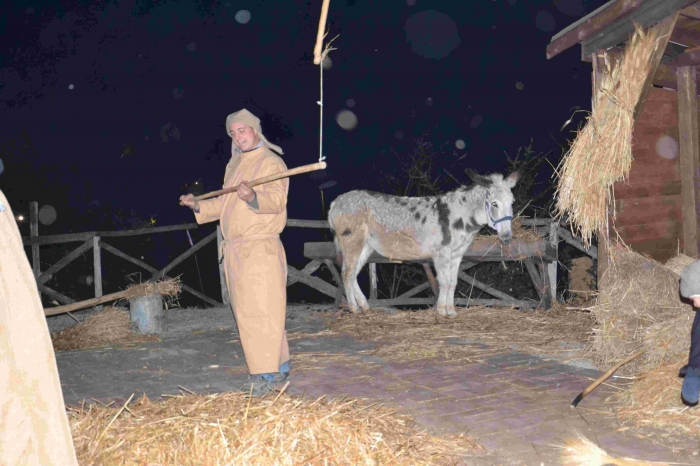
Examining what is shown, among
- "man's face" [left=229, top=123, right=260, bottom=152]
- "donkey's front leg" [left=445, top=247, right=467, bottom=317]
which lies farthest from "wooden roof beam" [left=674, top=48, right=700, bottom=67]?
"man's face" [left=229, top=123, right=260, bottom=152]

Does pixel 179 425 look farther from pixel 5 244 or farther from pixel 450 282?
pixel 450 282

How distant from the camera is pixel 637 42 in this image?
505 cm

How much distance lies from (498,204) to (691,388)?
15.2 feet

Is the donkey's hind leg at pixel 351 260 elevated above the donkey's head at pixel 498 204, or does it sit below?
below

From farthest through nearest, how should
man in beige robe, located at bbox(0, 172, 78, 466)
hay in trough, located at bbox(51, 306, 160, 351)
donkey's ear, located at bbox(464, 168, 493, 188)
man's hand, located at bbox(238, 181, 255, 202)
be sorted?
donkey's ear, located at bbox(464, 168, 493, 188)
hay in trough, located at bbox(51, 306, 160, 351)
man's hand, located at bbox(238, 181, 255, 202)
man in beige robe, located at bbox(0, 172, 78, 466)

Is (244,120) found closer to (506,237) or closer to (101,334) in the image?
(101,334)

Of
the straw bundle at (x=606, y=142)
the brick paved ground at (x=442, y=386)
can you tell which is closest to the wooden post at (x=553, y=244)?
the brick paved ground at (x=442, y=386)

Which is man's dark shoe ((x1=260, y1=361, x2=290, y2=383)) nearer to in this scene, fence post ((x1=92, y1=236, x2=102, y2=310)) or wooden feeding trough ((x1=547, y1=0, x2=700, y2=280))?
wooden feeding trough ((x1=547, y1=0, x2=700, y2=280))

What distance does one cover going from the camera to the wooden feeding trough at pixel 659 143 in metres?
5.51

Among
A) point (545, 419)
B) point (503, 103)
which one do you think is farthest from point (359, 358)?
point (503, 103)

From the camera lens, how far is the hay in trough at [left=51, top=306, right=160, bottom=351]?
674cm

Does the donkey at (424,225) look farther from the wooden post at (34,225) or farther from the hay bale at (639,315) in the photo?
the wooden post at (34,225)

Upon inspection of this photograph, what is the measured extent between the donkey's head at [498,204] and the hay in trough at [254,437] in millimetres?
4735

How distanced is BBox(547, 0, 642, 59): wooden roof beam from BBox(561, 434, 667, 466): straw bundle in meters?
3.50
